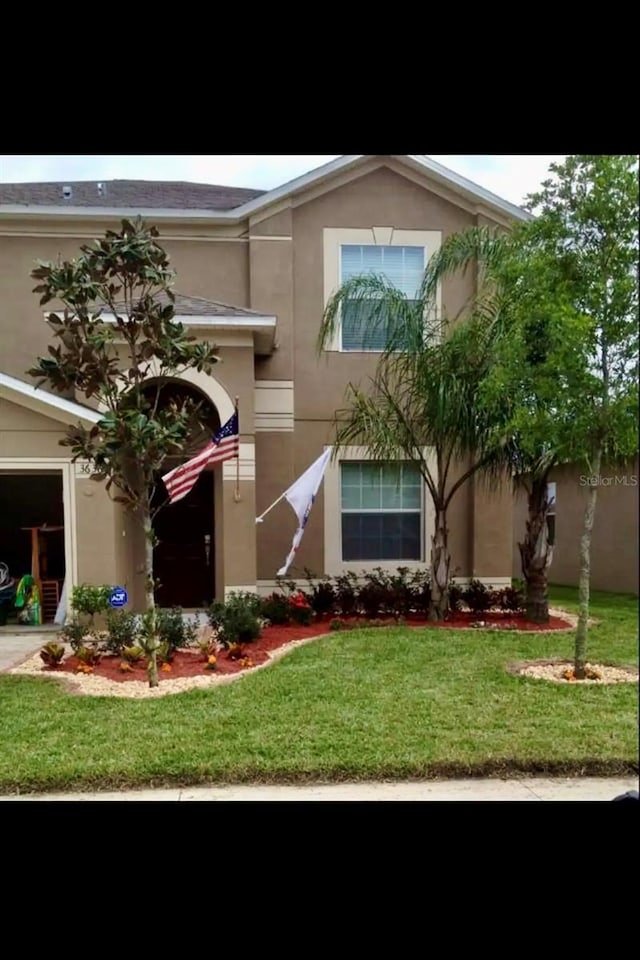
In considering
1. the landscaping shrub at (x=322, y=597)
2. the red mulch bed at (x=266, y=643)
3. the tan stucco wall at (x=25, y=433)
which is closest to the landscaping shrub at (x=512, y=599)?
the red mulch bed at (x=266, y=643)

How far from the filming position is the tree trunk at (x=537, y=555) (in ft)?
18.7

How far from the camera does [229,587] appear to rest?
651 cm

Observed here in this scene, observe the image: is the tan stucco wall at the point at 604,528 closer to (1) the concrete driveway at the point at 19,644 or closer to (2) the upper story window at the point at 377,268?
(2) the upper story window at the point at 377,268

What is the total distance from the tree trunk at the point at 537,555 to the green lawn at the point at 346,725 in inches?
34.7

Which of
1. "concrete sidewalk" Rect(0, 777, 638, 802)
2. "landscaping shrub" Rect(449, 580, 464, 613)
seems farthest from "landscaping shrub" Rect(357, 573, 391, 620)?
"concrete sidewalk" Rect(0, 777, 638, 802)

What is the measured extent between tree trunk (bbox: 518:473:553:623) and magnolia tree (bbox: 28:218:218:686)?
3292 mm

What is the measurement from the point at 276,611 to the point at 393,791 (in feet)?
11.7

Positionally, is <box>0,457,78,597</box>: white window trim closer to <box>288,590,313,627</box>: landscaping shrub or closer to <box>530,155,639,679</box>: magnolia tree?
<box>288,590,313,627</box>: landscaping shrub

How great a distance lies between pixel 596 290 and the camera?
10.9 ft

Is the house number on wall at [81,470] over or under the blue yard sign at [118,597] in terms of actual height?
over
